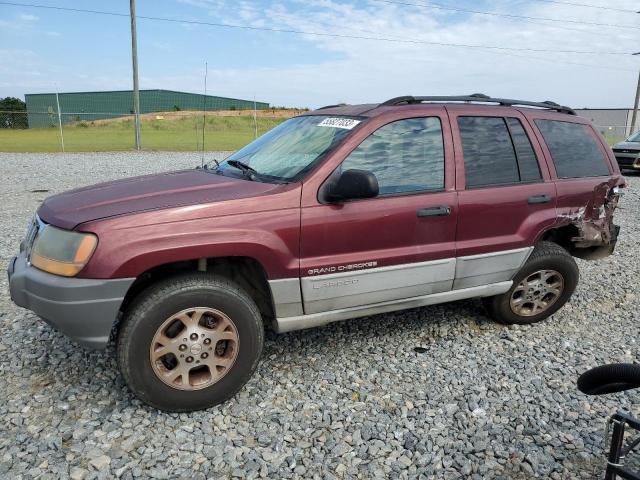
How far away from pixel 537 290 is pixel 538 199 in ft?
2.75

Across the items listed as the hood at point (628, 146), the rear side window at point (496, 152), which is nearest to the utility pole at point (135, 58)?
the hood at point (628, 146)

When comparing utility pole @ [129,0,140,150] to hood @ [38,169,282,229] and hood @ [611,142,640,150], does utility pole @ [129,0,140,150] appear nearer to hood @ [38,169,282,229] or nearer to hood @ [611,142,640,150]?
hood @ [611,142,640,150]

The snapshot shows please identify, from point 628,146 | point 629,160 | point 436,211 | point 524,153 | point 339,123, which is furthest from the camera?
point 628,146

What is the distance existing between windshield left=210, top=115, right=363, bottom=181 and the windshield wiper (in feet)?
0.05

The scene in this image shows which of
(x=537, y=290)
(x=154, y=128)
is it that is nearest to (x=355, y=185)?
(x=537, y=290)

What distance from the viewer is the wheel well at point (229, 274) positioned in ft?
10.0

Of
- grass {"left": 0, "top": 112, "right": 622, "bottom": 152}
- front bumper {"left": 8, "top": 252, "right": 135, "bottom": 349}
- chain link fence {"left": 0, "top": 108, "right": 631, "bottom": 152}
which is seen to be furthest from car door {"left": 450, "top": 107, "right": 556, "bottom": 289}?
grass {"left": 0, "top": 112, "right": 622, "bottom": 152}

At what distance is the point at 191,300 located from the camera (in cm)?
288

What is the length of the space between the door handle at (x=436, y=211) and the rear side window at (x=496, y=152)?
29 cm

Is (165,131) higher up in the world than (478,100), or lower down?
lower down

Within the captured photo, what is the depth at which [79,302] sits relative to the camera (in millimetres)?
2713

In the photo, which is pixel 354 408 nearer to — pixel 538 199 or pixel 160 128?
pixel 538 199

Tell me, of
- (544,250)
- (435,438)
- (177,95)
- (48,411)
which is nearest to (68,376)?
(48,411)

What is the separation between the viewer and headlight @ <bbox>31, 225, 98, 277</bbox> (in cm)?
270
